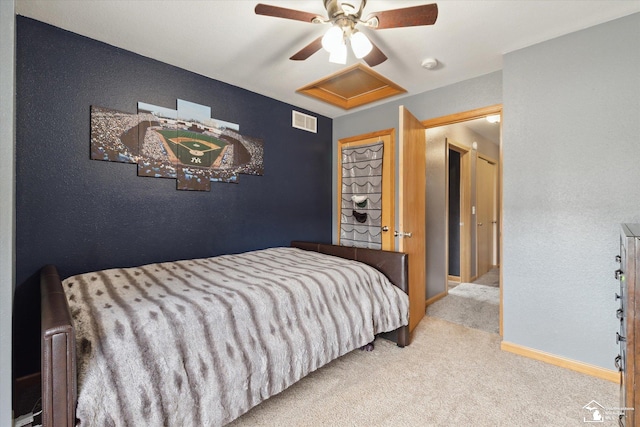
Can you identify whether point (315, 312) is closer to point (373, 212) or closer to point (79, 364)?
point (79, 364)

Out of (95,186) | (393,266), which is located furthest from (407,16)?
(95,186)

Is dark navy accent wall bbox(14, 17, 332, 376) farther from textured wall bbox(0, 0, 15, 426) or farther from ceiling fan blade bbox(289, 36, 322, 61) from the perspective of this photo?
textured wall bbox(0, 0, 15, 426)

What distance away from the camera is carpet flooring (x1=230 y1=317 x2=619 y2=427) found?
5.24 feet

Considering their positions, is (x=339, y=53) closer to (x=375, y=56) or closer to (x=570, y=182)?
(x=375, y=56)

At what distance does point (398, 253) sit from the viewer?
2.53 metres

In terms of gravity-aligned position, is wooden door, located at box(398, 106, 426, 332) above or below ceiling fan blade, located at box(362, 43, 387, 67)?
below

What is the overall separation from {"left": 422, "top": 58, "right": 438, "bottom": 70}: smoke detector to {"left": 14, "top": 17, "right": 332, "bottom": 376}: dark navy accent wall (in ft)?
5.74

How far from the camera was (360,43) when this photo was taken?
5.67 ft

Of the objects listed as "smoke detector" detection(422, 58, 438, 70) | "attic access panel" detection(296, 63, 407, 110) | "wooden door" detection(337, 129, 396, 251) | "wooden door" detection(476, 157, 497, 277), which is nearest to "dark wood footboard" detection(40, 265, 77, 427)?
"attic access panel" detection(296, 63, 407, 110)

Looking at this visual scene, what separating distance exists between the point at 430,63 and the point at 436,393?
2.59 m

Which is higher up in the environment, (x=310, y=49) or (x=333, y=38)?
(x=310, y=49)

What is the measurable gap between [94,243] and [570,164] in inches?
144

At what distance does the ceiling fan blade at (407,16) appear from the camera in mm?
1498

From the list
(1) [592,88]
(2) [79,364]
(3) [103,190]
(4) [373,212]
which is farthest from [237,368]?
(1) [592,88]
